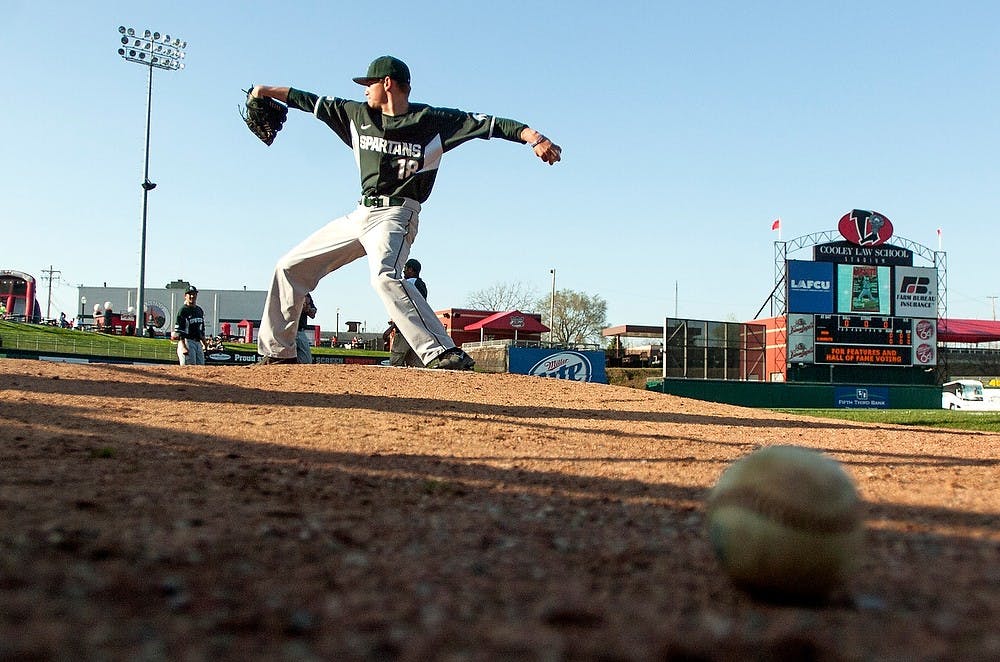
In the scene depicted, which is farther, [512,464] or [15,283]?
[15,283]

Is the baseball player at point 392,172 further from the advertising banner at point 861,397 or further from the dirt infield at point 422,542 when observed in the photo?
the advertising banner at point 861,397

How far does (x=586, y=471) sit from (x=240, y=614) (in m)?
3.12

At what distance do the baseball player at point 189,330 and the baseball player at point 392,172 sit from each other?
5878 mm

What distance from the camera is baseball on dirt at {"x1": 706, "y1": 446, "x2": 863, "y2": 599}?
2447 millimetres

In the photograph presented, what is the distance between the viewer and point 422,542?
316 cm

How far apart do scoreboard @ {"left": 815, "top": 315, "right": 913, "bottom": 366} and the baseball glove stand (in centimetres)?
2666

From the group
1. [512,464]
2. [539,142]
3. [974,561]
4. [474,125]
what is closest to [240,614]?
[974,561]

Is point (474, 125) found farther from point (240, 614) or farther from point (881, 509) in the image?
point (240, 614)

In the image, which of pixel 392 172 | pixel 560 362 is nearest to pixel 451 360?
pixel 392 172

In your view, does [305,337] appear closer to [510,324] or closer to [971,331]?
[510,324]

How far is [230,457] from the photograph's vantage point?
4797mm

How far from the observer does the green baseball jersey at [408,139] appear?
26.7ft

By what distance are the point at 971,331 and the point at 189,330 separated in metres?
60.4

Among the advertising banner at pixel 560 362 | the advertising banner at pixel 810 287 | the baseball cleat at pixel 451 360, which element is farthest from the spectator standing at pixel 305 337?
the advertising banner at pixel 810 287
